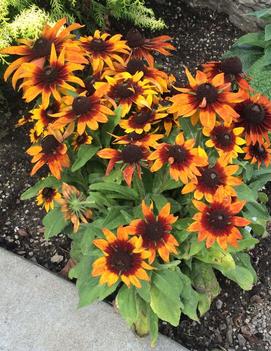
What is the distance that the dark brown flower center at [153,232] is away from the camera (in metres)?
1.57

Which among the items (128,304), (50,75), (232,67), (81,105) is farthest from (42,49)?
(128,304)

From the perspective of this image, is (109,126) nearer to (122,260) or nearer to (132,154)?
(132,154)

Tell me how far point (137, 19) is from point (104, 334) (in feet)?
5.13

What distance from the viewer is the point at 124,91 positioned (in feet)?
5.64

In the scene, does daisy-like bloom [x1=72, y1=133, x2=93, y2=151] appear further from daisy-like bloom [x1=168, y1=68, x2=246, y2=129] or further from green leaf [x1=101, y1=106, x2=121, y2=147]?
daisy-like bloom [x1=168, y1=68, x2=246, y2=129]

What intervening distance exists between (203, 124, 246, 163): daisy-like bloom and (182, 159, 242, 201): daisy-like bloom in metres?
0.07

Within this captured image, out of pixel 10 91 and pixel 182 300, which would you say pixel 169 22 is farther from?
pixel 182 300

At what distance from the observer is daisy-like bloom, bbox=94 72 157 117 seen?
171 centimetres

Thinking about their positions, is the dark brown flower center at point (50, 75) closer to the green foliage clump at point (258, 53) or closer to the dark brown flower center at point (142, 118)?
the dark brown flower center at point (142, 118)

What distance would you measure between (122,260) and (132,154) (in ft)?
0.99

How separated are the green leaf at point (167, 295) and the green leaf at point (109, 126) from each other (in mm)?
465

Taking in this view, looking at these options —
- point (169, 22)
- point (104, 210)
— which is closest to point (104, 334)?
point (104, 210)

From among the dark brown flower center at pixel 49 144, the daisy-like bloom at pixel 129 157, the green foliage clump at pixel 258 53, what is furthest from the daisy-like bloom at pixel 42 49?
the green foliage clump at pixel 258 53

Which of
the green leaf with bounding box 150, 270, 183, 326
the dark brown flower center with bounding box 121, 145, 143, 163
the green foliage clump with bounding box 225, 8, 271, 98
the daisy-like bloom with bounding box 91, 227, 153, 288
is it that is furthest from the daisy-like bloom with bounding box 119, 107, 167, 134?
the green foliage clump with bounding box 225, 8, 271, 98
